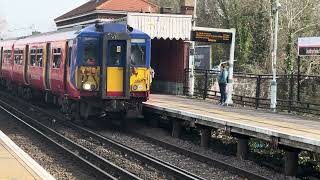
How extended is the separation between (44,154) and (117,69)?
4.42m

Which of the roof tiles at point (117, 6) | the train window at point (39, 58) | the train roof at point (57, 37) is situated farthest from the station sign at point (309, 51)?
the roof tiles at point (117, 6)

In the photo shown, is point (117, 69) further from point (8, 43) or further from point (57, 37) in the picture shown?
point (8, 43)

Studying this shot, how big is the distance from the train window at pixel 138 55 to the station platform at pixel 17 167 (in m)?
6.68

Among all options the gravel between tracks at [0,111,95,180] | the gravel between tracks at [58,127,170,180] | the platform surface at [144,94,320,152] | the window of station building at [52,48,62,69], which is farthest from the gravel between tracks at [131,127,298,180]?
the window of station building at [52,48,62,69]

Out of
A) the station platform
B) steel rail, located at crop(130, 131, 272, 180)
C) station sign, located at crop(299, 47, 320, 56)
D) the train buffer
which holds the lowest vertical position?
steel rail, located at crop(130, 131, 272, 180)

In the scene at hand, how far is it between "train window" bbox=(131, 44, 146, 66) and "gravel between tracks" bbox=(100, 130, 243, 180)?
2251 millimetres

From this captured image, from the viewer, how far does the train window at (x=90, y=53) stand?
56.6 feet

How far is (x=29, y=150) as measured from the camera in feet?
46.7

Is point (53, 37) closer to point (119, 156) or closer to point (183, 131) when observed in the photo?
point (183, 131)

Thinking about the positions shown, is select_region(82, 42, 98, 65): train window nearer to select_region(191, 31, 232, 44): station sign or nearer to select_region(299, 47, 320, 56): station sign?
select_region(191, 31, 232, 44): station sign

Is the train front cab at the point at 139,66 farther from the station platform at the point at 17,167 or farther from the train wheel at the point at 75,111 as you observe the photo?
the station platform at the point at 17,167

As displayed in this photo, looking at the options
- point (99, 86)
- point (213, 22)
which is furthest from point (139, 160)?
point (213, 22)

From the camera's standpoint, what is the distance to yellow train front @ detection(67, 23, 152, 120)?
17.2 m

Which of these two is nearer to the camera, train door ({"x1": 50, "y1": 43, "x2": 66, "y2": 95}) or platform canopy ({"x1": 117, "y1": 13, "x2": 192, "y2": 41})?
train door ({"x1": 50, "y1": 43, "x2": 66, "y2": 95})
